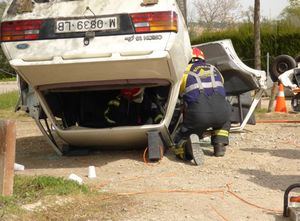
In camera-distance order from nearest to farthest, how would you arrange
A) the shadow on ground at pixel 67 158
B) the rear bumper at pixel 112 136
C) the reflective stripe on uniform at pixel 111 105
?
the rear bumper at pixel 112 136 → the shadow on ground at pixel 67 158 → the reflective stripe on uniform at pixel 111 105

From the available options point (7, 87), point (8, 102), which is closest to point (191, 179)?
point (8, 102)

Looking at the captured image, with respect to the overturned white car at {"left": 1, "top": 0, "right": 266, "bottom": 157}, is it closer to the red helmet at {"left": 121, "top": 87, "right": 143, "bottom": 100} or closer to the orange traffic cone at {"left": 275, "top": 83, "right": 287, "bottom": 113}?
the red helmet at {"left": 121, "top": 87, "right": 143, "bottom": 100}

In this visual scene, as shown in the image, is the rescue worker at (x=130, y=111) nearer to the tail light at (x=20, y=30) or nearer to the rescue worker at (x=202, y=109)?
the rescue worker at (x=202, y=109)

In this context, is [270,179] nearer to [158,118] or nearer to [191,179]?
[191,179]

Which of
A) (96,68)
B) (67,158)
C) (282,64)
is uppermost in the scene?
(96,68)

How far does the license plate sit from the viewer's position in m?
7.13

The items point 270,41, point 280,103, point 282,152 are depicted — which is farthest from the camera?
point 270,41

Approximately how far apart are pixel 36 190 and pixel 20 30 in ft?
7.57

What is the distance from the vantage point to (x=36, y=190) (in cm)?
586

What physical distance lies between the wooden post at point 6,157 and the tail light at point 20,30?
75.4 inches

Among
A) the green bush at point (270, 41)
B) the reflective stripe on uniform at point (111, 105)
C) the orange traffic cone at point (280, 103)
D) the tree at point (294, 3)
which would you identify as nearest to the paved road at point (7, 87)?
the green bush at point (270, 41)

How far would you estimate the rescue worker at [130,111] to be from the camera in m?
8.61

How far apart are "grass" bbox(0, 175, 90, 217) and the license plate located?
6.21 feet

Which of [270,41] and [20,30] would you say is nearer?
[20,30]
